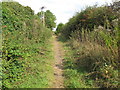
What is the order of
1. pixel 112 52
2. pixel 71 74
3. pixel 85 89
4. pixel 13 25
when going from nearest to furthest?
pixel 85 89
pixel 112 52
pixel 71 74
pixel 13 25

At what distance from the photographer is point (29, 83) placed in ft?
11.8

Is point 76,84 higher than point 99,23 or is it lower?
lower

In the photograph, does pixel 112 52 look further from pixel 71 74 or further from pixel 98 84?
pixel 71 74

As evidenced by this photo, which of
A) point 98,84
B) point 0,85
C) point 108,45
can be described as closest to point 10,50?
point 0,85

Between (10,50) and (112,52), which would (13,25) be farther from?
(112,52)

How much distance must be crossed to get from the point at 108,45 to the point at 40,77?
2.60 meters

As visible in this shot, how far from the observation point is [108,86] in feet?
10.5

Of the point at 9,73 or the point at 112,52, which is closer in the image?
A: the point at 9,73

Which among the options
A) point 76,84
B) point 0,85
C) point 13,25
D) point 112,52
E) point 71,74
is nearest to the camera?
point 0,85

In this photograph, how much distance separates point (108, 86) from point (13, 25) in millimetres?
5478

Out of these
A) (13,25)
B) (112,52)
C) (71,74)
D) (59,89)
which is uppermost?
(13,25)

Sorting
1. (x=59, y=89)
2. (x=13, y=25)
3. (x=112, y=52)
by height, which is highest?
(x=13, y=25)

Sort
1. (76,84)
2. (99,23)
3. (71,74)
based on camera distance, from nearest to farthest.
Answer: (76,84), (71,74), (99,23)

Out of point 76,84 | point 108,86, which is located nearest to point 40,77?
point 76,84
